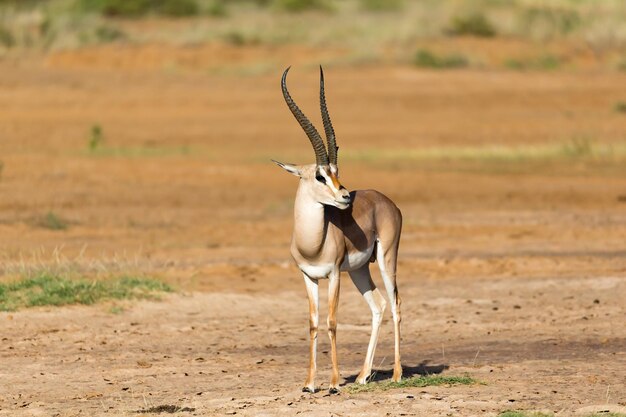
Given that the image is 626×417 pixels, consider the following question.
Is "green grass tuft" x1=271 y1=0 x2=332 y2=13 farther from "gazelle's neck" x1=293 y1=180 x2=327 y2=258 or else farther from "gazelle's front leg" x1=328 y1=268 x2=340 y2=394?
"gazelle's neck" x1=293 y1=180 x2=327 y2=258

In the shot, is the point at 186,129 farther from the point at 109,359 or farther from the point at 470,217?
the point at 109,359

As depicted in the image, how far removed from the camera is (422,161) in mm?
27234

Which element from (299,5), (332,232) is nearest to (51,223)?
(332,232)

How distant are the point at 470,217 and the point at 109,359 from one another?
9899 mm

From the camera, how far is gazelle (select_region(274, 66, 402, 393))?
30.5 feet

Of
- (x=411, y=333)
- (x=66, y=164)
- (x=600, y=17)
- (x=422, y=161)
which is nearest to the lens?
(x=411, y=333)

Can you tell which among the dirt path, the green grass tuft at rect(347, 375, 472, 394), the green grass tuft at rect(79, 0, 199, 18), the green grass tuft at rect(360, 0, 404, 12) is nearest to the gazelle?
the green grass tuft at rect(347, 375, 472, 394)

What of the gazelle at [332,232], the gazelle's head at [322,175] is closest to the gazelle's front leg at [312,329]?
the gazelle at [332,232]

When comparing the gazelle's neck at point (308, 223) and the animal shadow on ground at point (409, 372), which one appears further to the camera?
the animal shadow on ground at point (409, 372)

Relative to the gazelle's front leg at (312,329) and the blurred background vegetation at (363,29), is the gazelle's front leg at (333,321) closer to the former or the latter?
the gazelle's front leg at (312,329)

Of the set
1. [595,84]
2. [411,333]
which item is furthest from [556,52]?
[411,333]

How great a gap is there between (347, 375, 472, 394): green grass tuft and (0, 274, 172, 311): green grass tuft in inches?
170

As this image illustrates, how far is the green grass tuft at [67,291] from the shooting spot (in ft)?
43.6

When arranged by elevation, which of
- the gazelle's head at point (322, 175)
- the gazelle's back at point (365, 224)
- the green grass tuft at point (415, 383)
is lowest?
the green grass tuft at point (415, 383)
